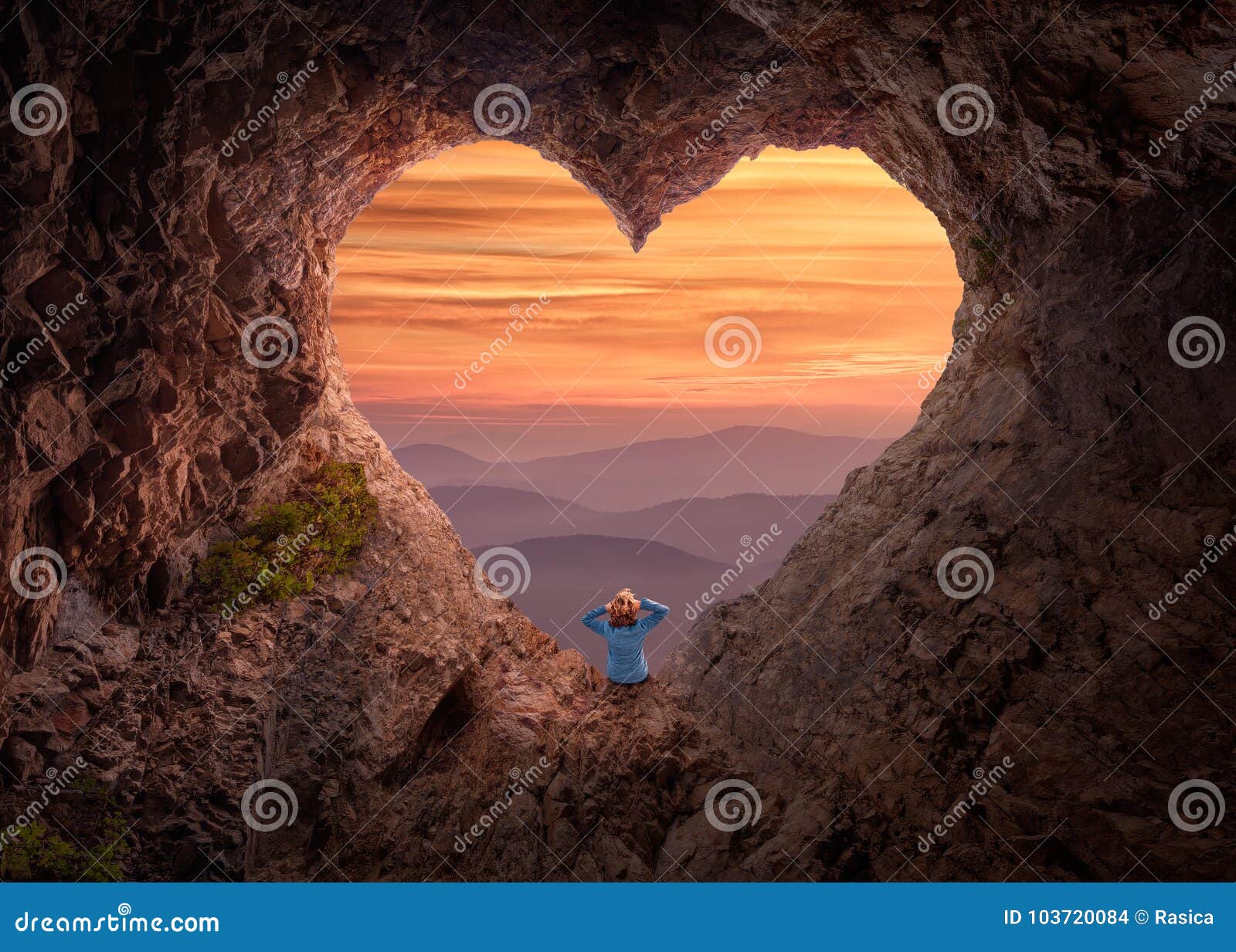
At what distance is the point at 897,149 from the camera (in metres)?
10.2

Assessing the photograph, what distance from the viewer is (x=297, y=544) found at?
35.7ft

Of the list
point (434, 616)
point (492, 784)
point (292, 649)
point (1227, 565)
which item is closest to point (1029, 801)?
point (1227, 565)

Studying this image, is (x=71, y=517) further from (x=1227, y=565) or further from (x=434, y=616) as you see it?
(x=1227, y=565)

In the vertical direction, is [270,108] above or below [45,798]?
above

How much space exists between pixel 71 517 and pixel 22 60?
4.26 metres

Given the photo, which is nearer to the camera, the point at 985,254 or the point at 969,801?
the point at 969,801
